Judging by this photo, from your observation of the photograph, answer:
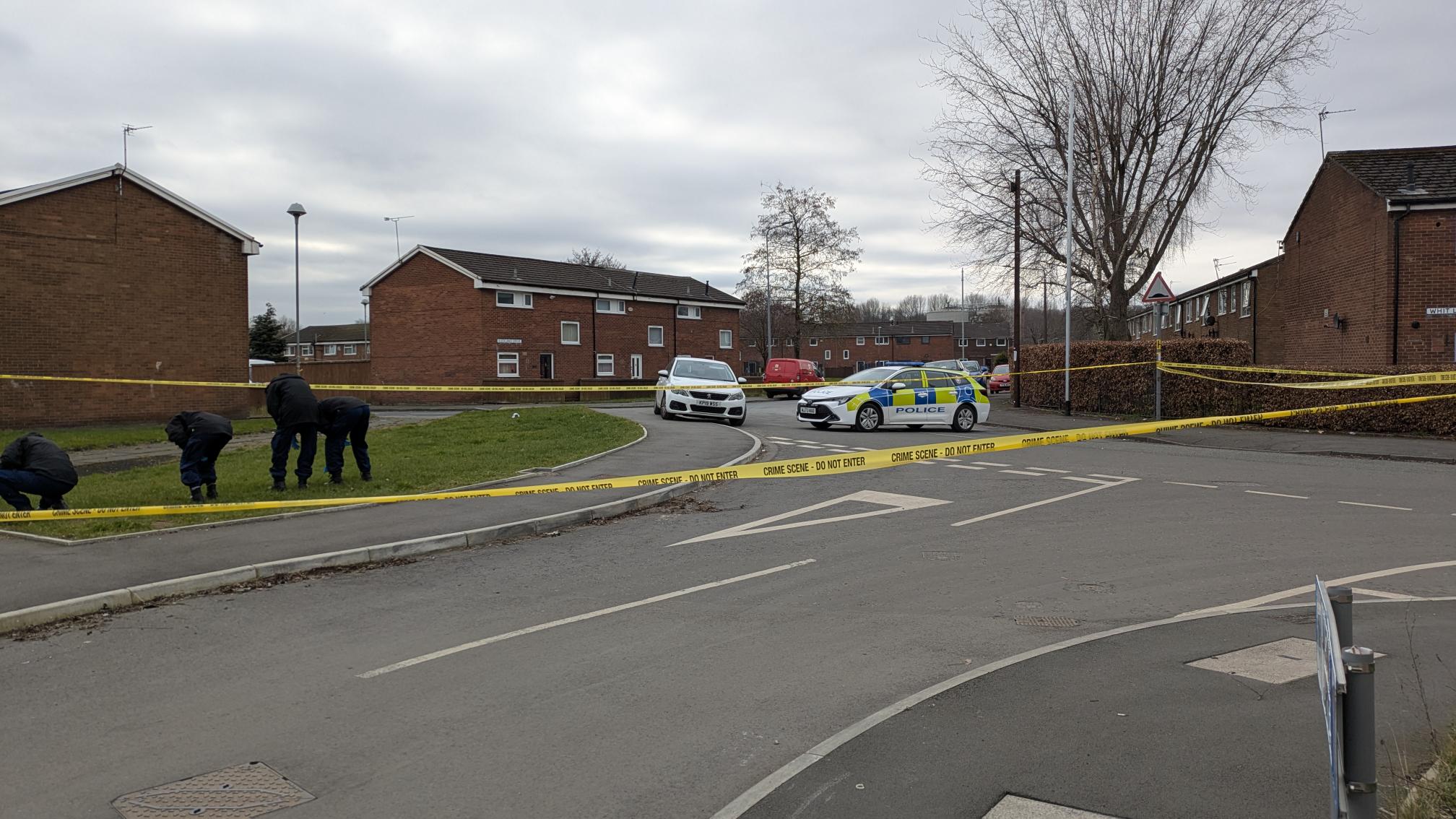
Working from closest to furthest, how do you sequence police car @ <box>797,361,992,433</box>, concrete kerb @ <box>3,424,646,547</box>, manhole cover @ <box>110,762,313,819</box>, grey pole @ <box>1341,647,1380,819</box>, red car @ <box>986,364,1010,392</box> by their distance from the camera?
grey pole @ <box>1341,647,1380,819</box> < manhole cover @ <box>110,762,313,819</box> < concrete kerb @ <box>3,424,646,547</box> < police car @ <box>797,361,992,433</box> < red car @ <box>986,364,1010,392</box>

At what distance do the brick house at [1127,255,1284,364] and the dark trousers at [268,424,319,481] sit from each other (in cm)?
2724

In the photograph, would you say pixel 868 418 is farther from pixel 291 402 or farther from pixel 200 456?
pixel 200 456

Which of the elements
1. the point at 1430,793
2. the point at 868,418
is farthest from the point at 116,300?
the point at 1430,793

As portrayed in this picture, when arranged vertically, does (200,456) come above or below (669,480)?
above

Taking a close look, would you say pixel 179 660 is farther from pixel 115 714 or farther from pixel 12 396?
pixel 12 396

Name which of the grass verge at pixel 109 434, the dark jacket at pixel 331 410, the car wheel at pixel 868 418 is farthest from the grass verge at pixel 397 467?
the car wheel at pixel 868 418

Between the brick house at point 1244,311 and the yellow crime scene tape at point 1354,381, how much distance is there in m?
7.50

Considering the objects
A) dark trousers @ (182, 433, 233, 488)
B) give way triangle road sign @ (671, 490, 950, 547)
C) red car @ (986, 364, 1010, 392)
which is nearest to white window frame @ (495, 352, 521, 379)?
red car @ (986, 364, 1010, 392)

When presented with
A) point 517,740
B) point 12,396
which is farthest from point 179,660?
point 12,396

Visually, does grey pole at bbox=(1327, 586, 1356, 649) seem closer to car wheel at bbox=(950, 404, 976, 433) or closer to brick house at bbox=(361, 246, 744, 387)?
car wheel at bbox=(950, 404, 976, 433)

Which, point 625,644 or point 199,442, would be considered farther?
point 199,442

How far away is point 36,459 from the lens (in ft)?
30.8

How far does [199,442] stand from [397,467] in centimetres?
413

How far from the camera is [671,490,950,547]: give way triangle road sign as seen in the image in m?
9.70
